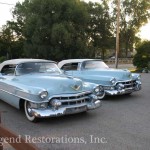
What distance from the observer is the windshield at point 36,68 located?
709 cm

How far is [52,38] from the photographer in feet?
116

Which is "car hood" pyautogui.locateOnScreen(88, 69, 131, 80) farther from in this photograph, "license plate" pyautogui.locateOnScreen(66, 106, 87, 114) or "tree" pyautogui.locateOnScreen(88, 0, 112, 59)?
"tree" pyautogui.locateOnScreen(88, 0, 112, 59)

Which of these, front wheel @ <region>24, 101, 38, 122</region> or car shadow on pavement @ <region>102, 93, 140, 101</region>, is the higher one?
front wheel @ <region>24, 101, 38, 122</region>

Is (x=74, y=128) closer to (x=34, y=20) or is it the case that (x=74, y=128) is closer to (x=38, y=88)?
(x=38, y=88)

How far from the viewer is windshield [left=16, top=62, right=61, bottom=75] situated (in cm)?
709

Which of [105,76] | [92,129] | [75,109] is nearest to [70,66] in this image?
[105,76]

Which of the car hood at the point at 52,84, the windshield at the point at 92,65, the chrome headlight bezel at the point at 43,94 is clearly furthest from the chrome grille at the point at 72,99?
the windshield at the point at 92,65

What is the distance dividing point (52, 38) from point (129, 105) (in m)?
28.5

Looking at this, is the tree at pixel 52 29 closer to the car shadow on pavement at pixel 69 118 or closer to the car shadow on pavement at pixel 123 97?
the car shadow on pavement at pixel 123 97

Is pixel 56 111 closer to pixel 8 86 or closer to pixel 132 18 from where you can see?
pixel 8 86

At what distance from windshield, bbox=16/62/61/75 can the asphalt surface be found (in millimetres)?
1137

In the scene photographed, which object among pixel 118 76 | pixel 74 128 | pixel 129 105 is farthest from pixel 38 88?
pixel 118 76

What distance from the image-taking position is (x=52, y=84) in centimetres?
601

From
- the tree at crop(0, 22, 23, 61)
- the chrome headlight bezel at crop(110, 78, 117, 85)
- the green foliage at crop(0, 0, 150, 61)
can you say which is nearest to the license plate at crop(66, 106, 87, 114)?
the chrome headlight bezel at crop(110, 78, 117, 85)
